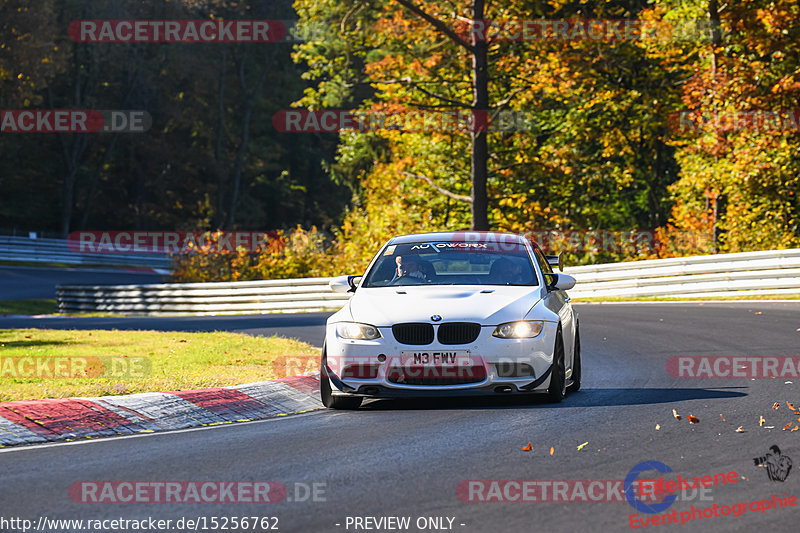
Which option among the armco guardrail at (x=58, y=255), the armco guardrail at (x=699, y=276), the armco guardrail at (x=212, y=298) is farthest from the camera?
the armco guardrail at (x=58, y=255)

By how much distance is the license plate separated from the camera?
9734mm

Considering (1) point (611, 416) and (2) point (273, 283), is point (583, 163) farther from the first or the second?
(1) point (611, 416)

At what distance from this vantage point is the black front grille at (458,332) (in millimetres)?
9812

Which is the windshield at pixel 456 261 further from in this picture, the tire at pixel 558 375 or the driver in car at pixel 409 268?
the tire at pixel 558 375

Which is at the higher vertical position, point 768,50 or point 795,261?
point 768,50

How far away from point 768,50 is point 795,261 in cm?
1135

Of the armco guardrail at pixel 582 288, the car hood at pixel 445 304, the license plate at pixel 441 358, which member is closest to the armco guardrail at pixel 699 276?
the armco guardrail at pixel 582 288

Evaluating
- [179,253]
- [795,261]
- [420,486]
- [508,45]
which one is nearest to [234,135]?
[179,253]

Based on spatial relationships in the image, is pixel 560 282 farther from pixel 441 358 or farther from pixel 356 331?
pixel 356 331

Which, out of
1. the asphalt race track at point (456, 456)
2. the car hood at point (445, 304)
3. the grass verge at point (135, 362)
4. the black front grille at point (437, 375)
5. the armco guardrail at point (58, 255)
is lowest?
the armco guardrail at point (58, 255)

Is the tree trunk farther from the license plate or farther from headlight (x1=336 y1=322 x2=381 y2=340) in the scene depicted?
the license plate

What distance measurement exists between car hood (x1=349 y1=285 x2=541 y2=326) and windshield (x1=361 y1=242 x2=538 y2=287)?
0.37m

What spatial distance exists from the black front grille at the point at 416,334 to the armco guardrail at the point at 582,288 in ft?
50.4

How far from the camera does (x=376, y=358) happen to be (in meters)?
9.84
